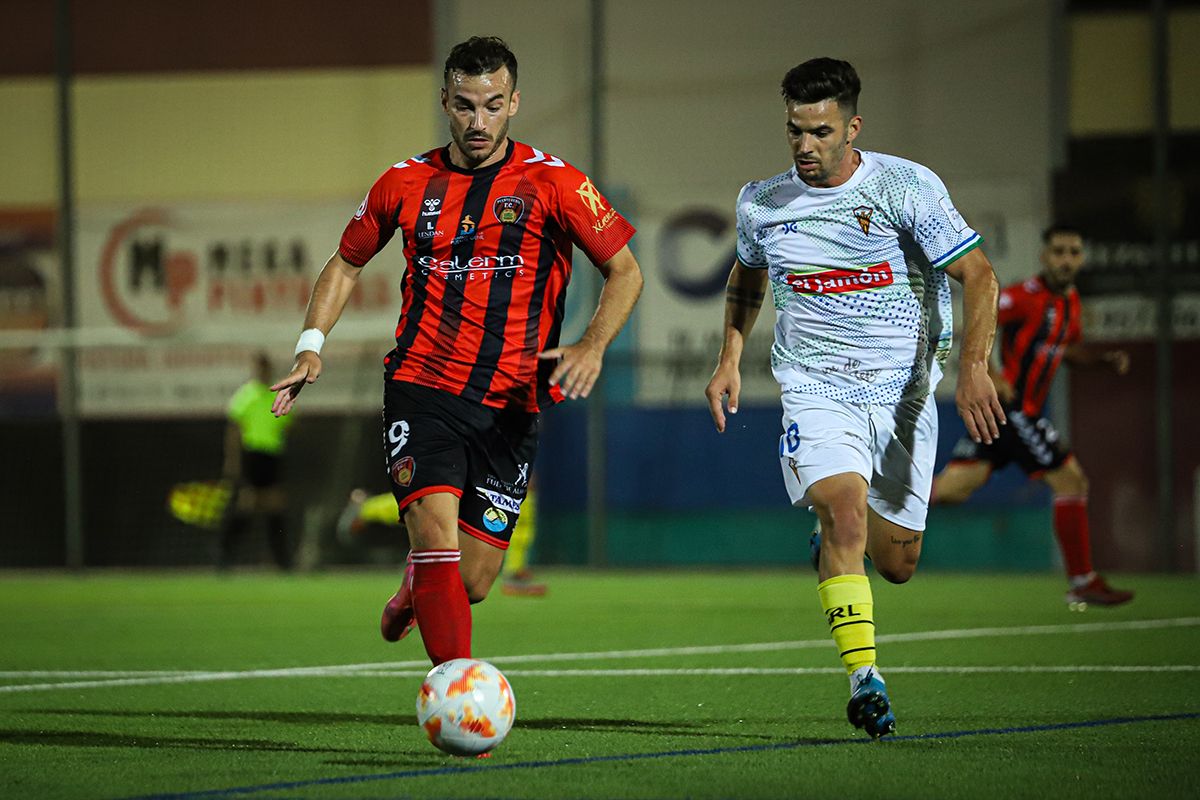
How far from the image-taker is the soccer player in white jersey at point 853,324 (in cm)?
578

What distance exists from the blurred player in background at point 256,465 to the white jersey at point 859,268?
1079 centimetres

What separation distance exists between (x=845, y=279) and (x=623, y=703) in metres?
1.74

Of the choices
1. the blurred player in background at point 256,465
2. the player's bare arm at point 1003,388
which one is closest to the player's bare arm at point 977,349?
the player's bare arm at point 1003,388

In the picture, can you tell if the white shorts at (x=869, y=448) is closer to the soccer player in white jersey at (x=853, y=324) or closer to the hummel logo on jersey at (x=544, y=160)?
the soccer player in white jersey at (x=853, y=324)

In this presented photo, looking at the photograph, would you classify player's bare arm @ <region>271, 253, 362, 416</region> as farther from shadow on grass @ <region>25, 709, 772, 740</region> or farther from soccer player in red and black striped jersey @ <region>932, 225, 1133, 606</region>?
soccer player in red and black striped jersey @ <region>932, 225, 1133, 606</region>

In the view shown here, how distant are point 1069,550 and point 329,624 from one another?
436 centimetres

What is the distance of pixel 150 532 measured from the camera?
1756cm

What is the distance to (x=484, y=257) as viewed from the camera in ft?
19.1

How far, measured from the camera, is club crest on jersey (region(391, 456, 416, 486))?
556 centimetres

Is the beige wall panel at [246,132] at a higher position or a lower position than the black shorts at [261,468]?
higher

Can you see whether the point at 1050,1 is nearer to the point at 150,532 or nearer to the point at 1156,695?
the point at 150,532

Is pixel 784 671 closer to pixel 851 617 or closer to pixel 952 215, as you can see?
pixel 851 617

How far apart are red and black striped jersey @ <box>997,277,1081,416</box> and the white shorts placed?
4901 millimetres

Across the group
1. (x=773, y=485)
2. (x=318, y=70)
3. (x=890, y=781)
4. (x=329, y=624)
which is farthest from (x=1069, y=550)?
(x=318, y=70)
